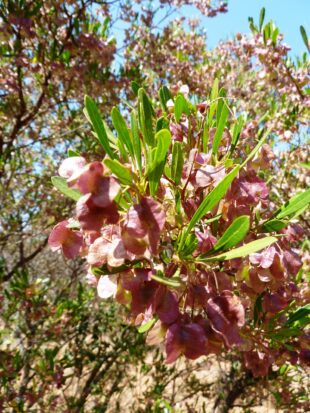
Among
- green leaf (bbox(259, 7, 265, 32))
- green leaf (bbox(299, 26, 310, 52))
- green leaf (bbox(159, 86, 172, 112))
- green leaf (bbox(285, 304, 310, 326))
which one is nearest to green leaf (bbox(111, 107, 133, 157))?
green leaf (bbox(159, 86, 172, 112))

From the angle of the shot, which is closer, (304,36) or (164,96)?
(164,96)

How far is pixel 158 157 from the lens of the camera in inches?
28.3

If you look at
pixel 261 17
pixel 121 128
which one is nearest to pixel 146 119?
pixel 121 128

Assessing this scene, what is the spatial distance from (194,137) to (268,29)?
2.75 metres

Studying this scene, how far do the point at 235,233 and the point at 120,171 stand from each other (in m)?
0.27

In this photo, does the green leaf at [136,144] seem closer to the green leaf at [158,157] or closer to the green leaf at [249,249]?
the green leaf at [158,157]

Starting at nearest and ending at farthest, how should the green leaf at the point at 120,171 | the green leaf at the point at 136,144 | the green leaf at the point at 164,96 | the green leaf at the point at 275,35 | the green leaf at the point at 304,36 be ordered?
the green leaf at the point at 120,171 → the green leaf at the point at 136,144 → the green leaf at the point at 164,96 → the green leaf at the point at 304,36 → the green leaf at the point at 275,35

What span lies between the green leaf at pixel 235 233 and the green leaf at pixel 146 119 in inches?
11.0

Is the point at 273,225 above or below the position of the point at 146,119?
below

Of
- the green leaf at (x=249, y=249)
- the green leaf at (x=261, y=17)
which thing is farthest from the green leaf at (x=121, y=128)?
the green leaf at (x=261, y=17)

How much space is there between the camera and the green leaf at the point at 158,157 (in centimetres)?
70

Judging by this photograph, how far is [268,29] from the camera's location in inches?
132

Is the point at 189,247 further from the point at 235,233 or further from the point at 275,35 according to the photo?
the point at 275,35

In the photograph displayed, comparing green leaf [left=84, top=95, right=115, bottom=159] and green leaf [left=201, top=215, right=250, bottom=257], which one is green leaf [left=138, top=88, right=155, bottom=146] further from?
green leaf [left=201, top=215, right=250, bottom=257]
